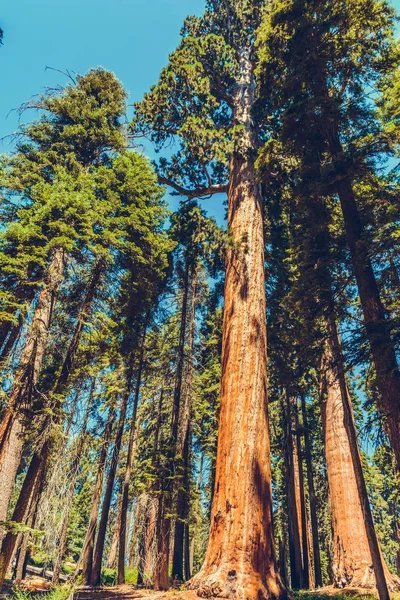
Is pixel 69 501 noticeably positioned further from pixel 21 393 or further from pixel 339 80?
pixel 339 80

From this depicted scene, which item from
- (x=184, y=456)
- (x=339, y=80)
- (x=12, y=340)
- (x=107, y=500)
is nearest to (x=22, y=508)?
(x=12, y=340)

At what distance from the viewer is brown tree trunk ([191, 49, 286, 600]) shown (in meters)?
4.64

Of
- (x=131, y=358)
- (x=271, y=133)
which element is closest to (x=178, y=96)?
(x=271, y=133)

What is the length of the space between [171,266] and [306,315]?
775 cm

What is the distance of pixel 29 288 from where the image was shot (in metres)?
8.44

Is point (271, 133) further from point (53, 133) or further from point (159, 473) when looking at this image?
point (159, 473)

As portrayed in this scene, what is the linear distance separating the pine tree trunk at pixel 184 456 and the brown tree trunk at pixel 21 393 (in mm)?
4824

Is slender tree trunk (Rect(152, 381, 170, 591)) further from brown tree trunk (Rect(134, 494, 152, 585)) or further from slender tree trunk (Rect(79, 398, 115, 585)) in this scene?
slender tree trunk (Rect(79, 398, 115, 585))

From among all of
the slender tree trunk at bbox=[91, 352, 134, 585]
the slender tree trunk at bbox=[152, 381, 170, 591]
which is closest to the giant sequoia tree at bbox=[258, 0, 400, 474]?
the slender tree trunk at bbox=[152, 381, 170, 591]

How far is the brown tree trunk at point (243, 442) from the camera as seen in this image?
15.2 feet

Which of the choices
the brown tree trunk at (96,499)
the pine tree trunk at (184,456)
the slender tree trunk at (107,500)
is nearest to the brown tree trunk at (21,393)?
the pine tree trunk at (184,456)

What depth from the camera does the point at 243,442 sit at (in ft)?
18.3

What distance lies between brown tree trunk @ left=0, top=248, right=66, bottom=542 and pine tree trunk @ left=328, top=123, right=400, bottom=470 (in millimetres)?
6265

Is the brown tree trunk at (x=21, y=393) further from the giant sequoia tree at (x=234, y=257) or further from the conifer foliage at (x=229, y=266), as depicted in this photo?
the giant sequoia tree at (x=234, y=257)
